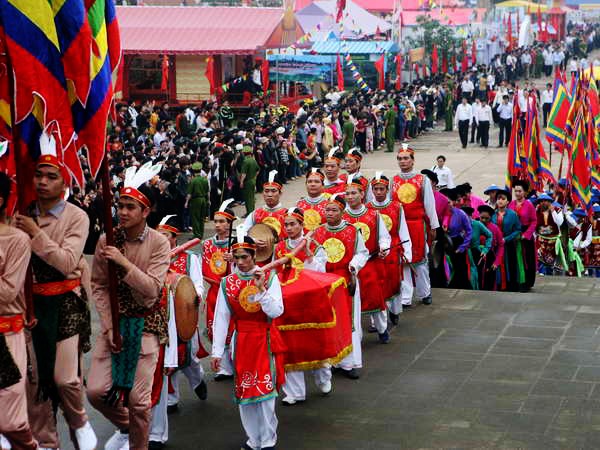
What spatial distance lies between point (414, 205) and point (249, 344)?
5.11m

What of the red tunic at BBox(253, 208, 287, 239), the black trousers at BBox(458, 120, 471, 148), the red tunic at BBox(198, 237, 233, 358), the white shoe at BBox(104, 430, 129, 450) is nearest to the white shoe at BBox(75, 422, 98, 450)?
the white shoe at BBox(104, 430, 129, 450)

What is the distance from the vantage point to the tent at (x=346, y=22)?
4116 centimetres

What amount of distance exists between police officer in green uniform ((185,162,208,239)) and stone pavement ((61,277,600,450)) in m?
6.38

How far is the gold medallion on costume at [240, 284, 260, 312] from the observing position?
8602 millimetres

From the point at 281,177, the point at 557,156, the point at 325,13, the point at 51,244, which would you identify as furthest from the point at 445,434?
the point at 325,13

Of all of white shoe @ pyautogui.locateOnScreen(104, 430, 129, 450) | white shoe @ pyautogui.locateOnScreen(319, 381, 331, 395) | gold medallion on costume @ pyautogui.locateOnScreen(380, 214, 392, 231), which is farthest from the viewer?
gold medallion on costume @ pyautogui.locateOnScreen(380, 214, 392, 231)

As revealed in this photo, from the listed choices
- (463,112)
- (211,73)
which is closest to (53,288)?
(463,112)

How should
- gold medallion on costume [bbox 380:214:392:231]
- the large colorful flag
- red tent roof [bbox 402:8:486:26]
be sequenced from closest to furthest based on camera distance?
gold medallion on costume [bbox 380:214:392:231] < the large colorful flag < red tent roof [bbox 402:8:486:26]

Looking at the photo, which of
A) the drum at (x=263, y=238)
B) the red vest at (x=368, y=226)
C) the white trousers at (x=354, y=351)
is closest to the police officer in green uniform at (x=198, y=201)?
the red vest at (x=368, y=226)

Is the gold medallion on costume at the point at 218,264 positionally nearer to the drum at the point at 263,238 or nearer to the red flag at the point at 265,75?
the drum at the point at 263,238

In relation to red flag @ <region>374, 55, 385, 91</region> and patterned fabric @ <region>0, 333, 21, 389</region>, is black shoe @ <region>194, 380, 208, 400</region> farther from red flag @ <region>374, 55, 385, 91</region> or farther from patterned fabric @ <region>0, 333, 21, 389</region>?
red flag @ <region>374, 55, 385, 91</region>

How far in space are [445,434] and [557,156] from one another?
74.5 feet

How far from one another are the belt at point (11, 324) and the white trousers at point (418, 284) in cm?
683

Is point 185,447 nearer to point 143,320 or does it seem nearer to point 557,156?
point 143,320
